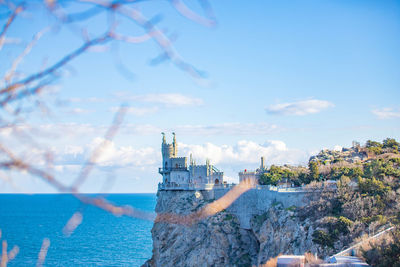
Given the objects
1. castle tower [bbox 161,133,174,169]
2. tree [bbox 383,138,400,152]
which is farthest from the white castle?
tree [bbox 383,138,400,152]

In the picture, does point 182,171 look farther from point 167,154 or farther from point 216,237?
point 216,237

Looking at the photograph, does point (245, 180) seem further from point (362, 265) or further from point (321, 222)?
point (362, 265)

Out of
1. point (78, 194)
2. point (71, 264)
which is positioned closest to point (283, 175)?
point (71, 264)

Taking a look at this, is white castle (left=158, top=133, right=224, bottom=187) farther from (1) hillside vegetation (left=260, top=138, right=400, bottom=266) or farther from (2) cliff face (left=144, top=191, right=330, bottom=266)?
(1) hillside vegetation (left=260, top=138, right=400, bottom=266)

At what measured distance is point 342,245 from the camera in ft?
94.8

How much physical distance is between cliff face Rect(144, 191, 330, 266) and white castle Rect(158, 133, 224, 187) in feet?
8.06

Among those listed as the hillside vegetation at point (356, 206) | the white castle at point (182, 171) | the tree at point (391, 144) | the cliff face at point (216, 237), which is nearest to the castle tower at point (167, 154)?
the white castle at point (182, 171)

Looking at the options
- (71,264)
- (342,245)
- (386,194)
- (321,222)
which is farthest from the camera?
(71,264)

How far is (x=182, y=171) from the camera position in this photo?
2190 inches

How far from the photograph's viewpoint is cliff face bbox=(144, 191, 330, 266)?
37.6 m

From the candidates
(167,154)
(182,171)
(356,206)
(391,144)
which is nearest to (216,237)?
(182,171)

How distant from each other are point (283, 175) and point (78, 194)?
50008 mm

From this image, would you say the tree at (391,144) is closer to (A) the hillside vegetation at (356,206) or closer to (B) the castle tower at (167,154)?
(A) the hillside vegetation at (356,206)

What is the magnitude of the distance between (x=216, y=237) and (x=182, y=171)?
1260 centimetres
